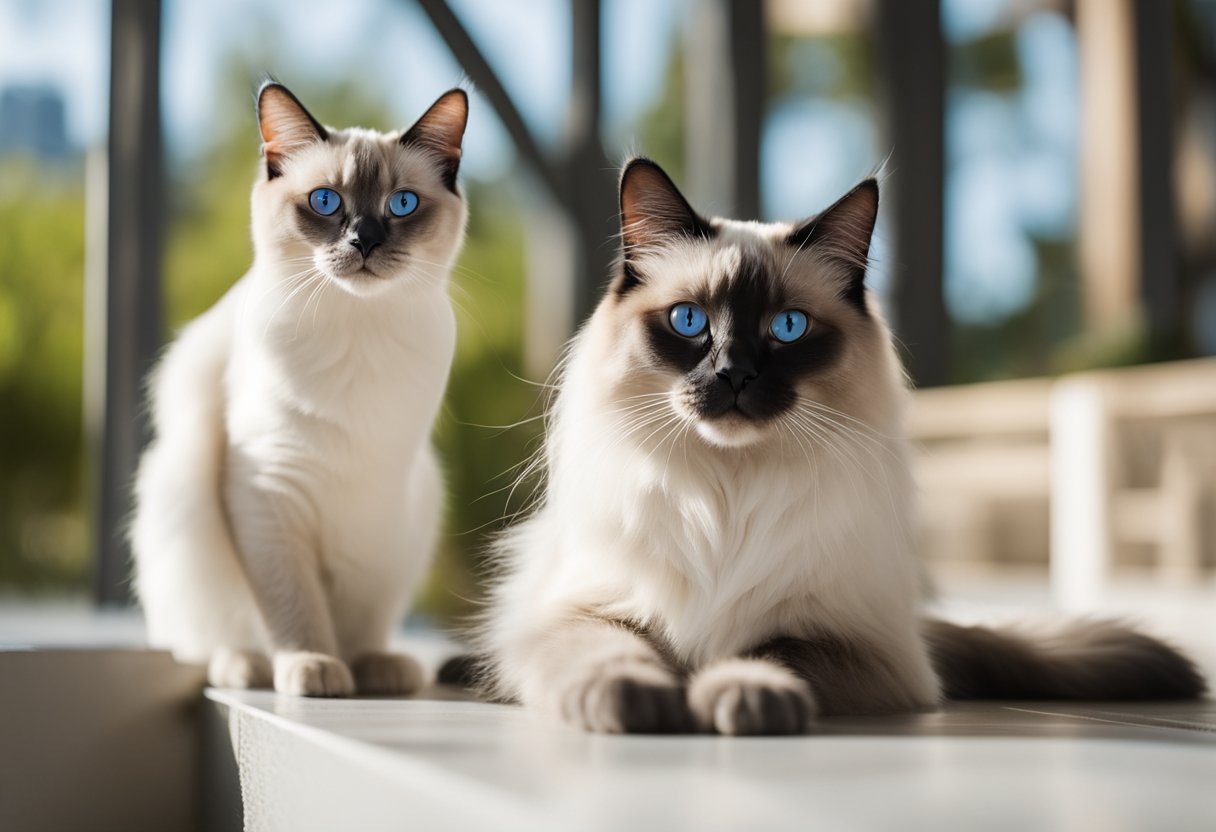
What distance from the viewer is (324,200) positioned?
1.54 metres

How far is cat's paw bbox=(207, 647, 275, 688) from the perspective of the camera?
5.18ft

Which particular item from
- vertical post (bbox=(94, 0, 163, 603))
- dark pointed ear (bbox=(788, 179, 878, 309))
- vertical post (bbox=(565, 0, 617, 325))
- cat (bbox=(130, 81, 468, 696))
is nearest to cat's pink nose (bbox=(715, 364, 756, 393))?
dark pointed ear (bbox=(788, 179, 878, 309))

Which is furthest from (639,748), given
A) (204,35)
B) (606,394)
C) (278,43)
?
(278,43)

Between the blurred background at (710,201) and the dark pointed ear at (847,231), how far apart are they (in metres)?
1.78

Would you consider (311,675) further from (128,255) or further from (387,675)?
(128,255)

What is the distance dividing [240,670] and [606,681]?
69 centimetres

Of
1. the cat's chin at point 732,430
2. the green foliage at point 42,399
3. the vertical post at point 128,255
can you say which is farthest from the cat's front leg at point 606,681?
the green foliage at point 42,399

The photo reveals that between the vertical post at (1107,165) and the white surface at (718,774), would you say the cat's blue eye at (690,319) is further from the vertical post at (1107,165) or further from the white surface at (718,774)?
the vertical post at (1107,165)

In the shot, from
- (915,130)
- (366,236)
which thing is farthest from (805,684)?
(915,130)

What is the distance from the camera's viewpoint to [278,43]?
13.0ft

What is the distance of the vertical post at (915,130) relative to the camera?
5.05 metres

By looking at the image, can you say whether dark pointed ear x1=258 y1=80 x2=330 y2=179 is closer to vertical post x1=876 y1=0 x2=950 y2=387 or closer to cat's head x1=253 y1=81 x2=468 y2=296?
cat's head x1=253 y1=81 x2=468 y2=296

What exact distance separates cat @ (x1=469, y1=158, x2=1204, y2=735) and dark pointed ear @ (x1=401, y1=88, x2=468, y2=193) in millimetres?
336

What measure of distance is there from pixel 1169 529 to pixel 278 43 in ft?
11.1
